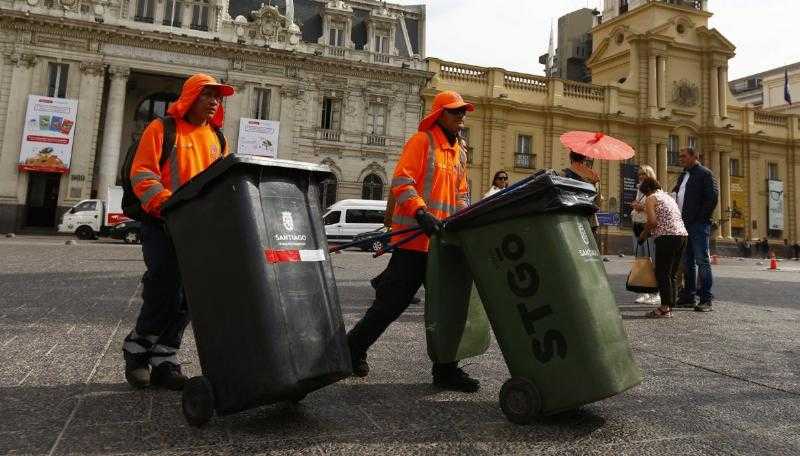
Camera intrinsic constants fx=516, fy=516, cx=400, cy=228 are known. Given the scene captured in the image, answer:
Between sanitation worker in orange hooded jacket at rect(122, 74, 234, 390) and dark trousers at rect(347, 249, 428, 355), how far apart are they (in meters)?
0.94

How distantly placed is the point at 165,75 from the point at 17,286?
72.8ft

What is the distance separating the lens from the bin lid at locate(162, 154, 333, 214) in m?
2.08

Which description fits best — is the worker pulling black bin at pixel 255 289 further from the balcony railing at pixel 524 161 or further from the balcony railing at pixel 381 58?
the balcony railing at pixel 524 161

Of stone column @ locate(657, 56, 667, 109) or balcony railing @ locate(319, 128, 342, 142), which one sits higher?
stone column @ locate(657, 56, 667, 109)

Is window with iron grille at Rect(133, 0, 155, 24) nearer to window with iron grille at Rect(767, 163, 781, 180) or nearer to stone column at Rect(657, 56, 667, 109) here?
stone column at Rect(657, 56, 667, 109)

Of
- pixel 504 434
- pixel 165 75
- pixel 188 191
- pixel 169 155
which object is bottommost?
pixel 504 434

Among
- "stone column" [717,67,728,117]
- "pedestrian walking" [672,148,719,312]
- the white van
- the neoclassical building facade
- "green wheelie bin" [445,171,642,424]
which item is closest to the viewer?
"green wheelie bin" [445,171,642,424]

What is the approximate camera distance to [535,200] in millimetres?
2246

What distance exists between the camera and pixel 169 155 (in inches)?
106

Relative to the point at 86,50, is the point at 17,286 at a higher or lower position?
lower

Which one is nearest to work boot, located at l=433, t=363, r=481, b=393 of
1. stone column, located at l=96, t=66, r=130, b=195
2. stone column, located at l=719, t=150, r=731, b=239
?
stone column, located at l=96, t=66, r=130, b=195

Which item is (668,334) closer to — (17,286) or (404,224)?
(404,224)

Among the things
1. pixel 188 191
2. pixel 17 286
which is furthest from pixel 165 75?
pixel 188 191

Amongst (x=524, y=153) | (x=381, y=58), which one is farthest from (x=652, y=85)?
(x=381, y=58)
